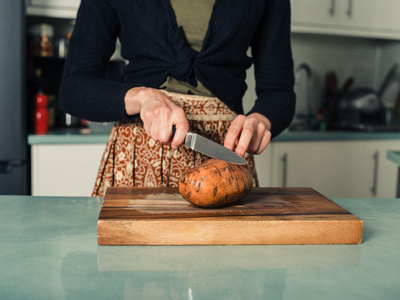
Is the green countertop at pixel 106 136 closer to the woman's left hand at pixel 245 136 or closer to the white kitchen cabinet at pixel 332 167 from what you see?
the white kitchen cabinet at pixel 332 167

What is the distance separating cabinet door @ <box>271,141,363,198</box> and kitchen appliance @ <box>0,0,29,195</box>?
45.3 inches

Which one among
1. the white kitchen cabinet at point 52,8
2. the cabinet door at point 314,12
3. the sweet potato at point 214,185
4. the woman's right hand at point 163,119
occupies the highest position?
the cabinet door at point 314,12

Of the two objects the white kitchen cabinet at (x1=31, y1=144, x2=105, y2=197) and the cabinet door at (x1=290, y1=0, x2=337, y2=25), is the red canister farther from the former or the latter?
the cabinet door at (x1=290, y1=0, x2=337, y2=25)

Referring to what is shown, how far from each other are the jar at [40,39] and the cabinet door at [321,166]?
1.18 metres

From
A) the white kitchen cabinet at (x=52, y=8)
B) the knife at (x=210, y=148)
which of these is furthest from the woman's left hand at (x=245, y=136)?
the white kitchen cabinet at (x=52, y=8)

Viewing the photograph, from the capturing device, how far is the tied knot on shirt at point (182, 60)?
951mm

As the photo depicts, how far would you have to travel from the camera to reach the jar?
2.05 metres

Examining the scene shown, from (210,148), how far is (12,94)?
1.38m

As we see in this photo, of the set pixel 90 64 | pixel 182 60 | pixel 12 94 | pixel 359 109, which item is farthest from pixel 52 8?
pixel 359 109

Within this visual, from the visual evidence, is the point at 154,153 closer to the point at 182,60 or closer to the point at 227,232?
the point at 182,60

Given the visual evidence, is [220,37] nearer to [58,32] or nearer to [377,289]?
[377,289]

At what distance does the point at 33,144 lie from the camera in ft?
6.20

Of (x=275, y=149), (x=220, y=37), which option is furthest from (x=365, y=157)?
(x=220, y=37)

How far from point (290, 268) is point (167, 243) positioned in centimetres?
16
